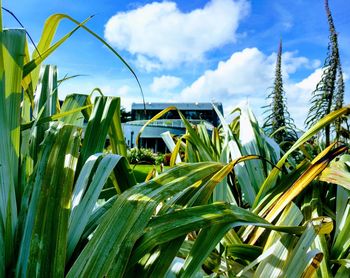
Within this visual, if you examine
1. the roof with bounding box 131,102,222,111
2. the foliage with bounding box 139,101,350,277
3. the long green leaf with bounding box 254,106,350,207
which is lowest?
the foliage with bounding box 139,101,350,277

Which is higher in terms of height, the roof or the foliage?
the roof

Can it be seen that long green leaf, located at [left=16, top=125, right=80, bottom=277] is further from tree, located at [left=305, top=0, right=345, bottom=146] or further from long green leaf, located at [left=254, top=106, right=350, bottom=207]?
tree, located at [left=305, top=0, right=345, bottom=146]

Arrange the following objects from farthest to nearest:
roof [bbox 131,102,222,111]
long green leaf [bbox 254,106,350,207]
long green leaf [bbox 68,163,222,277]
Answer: roof [bbox 131,102,222,111] < long green leaf [bbox 254,106,350,207] < long green leaf [bbox 68,163,222,277]

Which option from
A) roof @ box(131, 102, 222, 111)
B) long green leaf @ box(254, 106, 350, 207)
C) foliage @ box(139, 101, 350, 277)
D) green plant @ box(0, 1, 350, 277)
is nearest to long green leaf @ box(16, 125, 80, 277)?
green plant @ box(0, 1, 350, 277)

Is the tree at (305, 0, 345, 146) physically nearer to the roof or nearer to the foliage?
the foliage

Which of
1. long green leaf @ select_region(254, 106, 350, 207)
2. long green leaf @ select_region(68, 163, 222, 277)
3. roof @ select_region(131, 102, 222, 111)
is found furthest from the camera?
roof @ select_region(131, 102, 222, 111)

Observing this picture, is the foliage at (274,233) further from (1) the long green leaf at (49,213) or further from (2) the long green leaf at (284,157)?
(1) the long green leaf at (49,213)

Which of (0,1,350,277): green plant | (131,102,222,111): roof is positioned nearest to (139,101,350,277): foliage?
(0,1,350,277): green plant

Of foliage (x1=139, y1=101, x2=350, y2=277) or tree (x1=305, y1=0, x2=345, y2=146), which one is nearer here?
foliage (x1=139, y1=101, x2=350, y2=277)

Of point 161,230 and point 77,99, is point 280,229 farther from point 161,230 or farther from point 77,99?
point 77,99

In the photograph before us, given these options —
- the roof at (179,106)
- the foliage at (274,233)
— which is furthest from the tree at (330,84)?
the roof at (179,106)

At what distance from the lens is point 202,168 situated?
0.72m

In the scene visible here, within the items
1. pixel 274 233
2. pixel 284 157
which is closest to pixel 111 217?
pixel 274 233

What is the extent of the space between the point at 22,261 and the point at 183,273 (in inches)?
9.6
